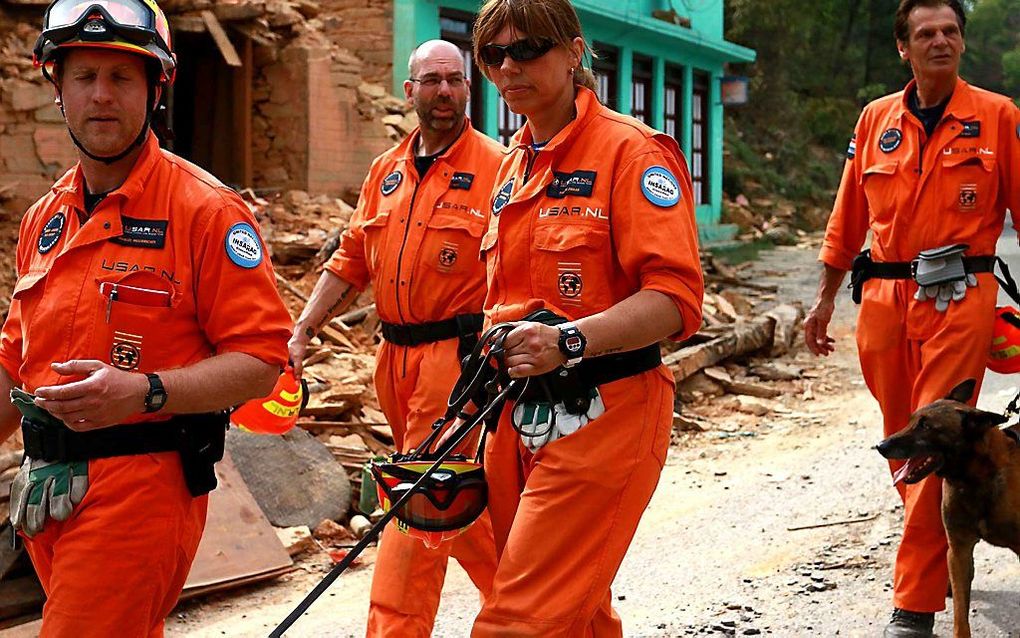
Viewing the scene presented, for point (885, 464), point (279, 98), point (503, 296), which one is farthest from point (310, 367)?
point (503, 296)

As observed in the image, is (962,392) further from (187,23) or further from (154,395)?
(187,23)

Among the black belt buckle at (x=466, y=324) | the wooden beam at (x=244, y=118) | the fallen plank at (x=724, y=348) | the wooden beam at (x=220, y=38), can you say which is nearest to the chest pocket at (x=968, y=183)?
the black belt buckle at (x=466, y=324)

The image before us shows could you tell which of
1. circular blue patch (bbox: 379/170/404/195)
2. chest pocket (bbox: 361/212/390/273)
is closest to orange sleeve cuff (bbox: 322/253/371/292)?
chest pocket (bbox: 361/212/390/273)

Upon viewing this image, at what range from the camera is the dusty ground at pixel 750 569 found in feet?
18.6

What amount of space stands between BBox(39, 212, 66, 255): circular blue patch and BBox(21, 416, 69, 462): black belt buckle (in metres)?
0.47

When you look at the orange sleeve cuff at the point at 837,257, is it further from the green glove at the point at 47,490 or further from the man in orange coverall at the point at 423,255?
the green glove at the point at 47,490

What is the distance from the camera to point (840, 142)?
3734cm

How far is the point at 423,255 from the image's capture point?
536 centimetres

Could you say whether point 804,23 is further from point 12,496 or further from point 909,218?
point 12,496

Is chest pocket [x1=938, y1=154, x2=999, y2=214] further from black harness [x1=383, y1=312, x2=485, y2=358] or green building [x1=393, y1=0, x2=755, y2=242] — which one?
green building [x1=393, y1=0, x2=755, y2=242]

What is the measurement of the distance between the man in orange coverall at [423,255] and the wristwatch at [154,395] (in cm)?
203

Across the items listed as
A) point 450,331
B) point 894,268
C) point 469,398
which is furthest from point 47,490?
point 894,268

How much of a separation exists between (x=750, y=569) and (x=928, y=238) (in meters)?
2.09

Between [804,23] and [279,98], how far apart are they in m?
24.2
